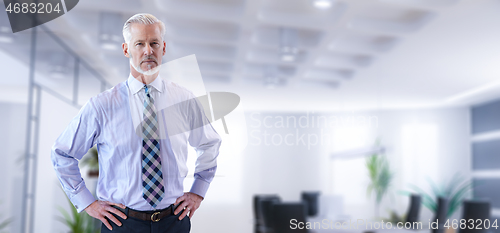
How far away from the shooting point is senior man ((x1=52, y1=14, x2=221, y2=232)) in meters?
1.64

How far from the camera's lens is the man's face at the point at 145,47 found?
1.74m

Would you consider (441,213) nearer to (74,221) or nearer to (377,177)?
(377,177)

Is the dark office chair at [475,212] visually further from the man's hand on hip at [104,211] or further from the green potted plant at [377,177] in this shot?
the man's hand on hip at [104,211]

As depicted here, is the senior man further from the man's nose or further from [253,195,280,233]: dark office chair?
[253,195,280,233]: dark office chair

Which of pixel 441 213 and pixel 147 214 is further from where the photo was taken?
pixel 441 213

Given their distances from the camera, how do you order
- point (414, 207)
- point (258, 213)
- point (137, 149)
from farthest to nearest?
point (414, 207) < point (258, 213) < point (137, 149)

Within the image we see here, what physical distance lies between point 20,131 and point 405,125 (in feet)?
22.0

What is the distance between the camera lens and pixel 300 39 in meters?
3.74

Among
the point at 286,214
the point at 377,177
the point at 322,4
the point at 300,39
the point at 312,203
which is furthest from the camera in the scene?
the point at 377,177

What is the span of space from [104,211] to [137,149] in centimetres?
29

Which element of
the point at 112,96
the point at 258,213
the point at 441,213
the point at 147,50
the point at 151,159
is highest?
the point at 147,50

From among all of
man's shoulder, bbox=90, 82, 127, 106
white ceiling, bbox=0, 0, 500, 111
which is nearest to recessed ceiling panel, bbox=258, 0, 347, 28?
white ceiling, bbox=0, 0, 500, 111

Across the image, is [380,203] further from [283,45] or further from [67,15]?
[67,15]

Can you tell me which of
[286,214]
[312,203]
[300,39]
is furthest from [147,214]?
[312,203]
